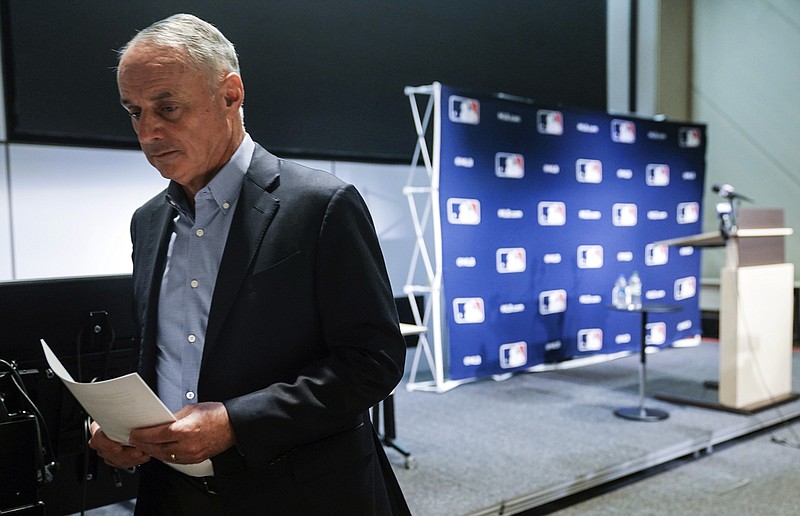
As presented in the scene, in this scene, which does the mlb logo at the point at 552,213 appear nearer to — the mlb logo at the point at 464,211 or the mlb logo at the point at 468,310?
the mlb logo at the point at 464,211

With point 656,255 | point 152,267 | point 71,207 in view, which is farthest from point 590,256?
point 152,267

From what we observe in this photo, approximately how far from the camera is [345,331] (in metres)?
1.12

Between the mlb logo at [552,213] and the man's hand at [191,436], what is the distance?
15.7ft

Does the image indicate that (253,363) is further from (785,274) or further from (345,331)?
(785,274)

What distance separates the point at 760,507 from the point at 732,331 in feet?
4.92

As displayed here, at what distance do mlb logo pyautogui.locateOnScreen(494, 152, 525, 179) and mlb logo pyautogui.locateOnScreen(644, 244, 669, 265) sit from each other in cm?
158

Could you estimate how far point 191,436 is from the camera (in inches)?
40.2

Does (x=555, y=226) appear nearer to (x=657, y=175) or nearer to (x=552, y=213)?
(x=552, y=213)

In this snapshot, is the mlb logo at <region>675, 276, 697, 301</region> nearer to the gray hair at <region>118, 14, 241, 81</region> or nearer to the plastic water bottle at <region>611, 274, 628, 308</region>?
the plastic water bottle at <region>611, 274, 628, 308</region>

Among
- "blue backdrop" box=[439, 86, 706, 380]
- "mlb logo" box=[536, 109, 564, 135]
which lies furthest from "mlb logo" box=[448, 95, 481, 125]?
"mlb logo" box=[536, 109, 564, 135]

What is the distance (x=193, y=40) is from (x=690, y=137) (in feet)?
21.4

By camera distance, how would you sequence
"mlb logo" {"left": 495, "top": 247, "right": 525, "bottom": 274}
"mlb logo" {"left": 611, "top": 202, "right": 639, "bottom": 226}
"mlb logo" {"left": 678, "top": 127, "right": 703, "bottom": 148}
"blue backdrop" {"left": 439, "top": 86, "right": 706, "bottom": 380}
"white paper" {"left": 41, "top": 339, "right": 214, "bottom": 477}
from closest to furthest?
1. "white paper" {"left": 41, "top": 339, "right": 214, "bottom": 477}
2. "blue backdrop" {"left": 439, "top": 86, "right": 706, "bottom": 380}
3. "mlb logo" {"left": 495, "top": 247, "right": 525, "bottom": 274}
4. "mlb logo" {"left": 611, "top": 202, "right": 639, "bottom": 226}
5. "mlb logo" {"left": 678, "top": 127, "right": 703, "bottom": 148}

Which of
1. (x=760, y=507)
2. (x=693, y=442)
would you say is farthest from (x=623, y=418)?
(x=760, y=507)

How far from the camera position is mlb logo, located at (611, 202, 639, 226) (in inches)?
242
